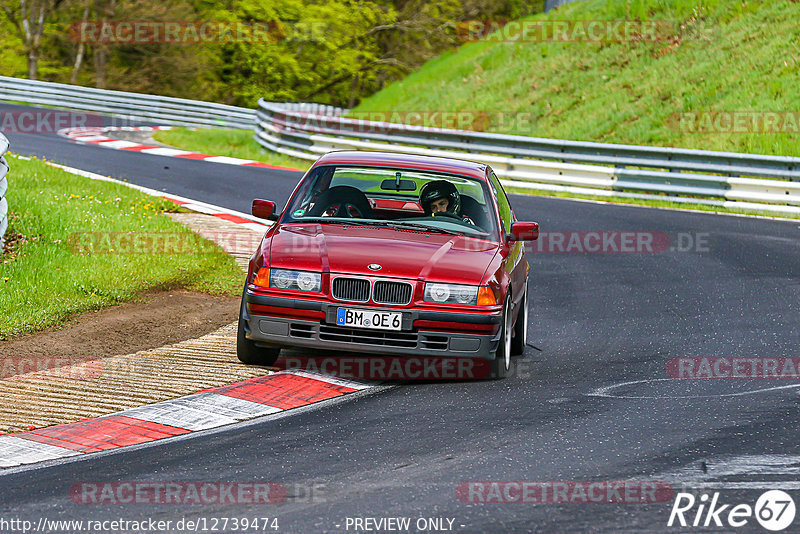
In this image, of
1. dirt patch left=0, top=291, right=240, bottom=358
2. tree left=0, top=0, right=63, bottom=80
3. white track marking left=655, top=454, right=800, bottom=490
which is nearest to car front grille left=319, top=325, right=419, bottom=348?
dirt patch left=0, top=291, right=240, bottom=358

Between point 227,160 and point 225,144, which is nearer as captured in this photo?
point 227,160

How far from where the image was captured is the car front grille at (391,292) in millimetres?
7289

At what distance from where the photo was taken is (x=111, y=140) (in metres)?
27.1

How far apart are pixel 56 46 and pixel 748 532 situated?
155ft

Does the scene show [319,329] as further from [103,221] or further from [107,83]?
[107,83]

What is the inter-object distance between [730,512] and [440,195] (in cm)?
445

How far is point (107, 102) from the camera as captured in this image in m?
33.9

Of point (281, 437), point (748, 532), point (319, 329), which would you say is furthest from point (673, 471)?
point (319, 329)

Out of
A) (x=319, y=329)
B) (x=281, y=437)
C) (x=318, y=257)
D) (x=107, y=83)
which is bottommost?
(x=281, y=437)

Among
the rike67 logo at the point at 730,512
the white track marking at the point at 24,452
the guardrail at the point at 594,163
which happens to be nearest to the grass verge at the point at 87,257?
the white track marking at the point at 24,452

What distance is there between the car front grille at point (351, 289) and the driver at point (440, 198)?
153cm

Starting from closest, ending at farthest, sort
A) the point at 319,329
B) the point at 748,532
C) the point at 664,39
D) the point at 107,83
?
the point at 748,532 < the point at 319,329 < the point at 664,39 < the point at 107,83

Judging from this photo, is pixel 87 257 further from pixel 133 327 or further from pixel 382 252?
pixel 382 252

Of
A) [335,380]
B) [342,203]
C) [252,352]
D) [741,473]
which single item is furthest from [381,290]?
[741,473]
